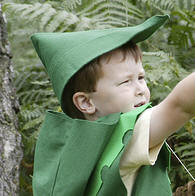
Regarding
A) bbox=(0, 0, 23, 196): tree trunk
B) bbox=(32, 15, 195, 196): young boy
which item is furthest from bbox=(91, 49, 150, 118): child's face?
bbox=(0, 0, 23, 196): tree trunk

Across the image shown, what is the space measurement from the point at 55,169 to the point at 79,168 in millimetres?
167

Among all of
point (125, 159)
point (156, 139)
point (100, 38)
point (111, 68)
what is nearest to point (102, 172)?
point (125, 159)

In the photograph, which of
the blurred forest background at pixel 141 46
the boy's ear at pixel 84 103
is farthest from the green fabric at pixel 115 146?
the blurred forest background at pixel 141 46

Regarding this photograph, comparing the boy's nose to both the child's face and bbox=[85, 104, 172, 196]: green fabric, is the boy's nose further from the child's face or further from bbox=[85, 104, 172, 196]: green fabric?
bbox=[85, 104, 172, 196]: green fabric

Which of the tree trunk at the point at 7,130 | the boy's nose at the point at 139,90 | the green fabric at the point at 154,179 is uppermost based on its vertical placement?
the boy's nose at the point at 139,90

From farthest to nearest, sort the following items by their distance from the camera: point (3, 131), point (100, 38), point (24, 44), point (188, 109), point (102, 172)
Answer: point (24, 44), point (3, 131), point (100, 38), point (102, 172), point (188, 109)

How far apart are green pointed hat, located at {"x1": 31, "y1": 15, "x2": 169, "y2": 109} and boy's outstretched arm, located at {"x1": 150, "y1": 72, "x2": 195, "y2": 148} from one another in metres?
0.39

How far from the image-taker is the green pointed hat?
1.84m

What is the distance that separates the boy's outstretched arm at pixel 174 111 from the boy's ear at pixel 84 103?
390 mm

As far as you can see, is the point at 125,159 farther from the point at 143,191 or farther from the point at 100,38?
the point at 100,38

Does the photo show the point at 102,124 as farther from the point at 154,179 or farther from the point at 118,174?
the point at 154,179

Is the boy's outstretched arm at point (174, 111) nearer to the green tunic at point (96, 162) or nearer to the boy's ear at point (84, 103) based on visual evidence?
the green tunic at point (96, 162)

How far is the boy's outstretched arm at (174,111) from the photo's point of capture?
4.52 ft

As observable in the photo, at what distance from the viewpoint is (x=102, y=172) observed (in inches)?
68.1
